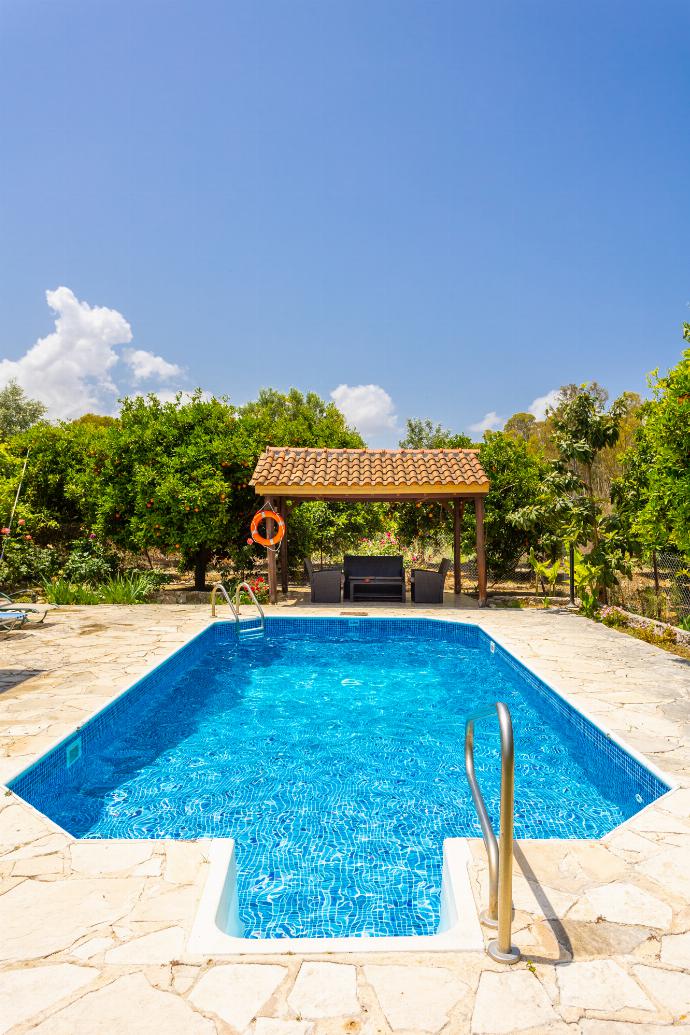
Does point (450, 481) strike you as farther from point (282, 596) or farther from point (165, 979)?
point (165, 979)

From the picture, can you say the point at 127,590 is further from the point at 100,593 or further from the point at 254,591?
the point at 254,591

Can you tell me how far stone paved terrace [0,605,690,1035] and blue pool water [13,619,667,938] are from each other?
616 mm

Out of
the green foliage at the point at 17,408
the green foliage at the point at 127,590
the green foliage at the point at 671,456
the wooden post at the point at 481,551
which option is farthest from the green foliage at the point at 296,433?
the green foliage at the point at 17,408

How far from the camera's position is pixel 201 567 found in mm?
15578

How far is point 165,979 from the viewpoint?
94.5 inches

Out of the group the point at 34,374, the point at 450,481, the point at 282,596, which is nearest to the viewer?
the point at 450,481

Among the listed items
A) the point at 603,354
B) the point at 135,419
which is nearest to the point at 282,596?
the point at 135,419

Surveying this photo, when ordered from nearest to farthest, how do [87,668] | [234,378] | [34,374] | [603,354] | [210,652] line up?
[87,668]
[210,652]
[234,378]
[603,354]
[34,374]

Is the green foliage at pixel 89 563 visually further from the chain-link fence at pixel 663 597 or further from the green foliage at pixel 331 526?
the chain-link fence at pixel 663 597

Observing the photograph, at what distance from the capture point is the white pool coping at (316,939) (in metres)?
2.60

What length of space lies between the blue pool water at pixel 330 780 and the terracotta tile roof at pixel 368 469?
17.3 ft

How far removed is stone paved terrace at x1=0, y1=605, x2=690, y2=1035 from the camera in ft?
7.22

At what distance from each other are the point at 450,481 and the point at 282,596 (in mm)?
5055

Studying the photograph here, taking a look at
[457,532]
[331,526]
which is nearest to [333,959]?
[457,532]
